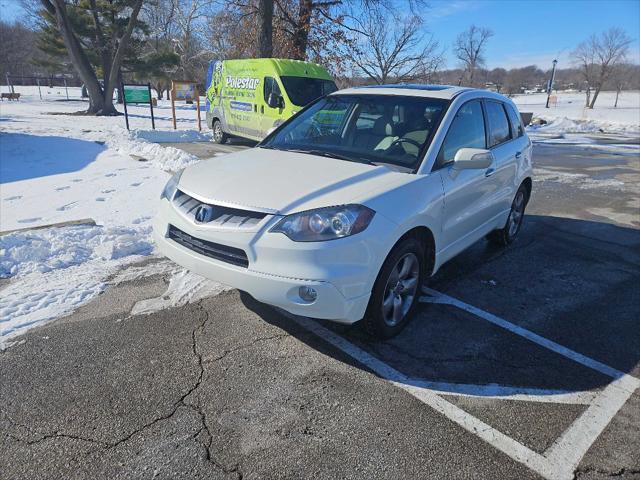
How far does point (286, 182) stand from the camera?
10.2 feet

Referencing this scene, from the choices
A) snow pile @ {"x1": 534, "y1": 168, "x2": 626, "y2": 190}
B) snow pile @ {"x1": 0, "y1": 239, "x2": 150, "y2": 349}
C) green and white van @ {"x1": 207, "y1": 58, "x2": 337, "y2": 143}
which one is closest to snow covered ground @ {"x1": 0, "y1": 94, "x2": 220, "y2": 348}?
snow pile @ {"x1": 0, "y1": 239, "x2": 150, "y2": 349}

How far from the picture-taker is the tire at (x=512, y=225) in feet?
17.6

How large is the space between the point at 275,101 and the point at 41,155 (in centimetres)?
576

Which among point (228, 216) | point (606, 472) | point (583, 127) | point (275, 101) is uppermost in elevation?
point (275, 101)

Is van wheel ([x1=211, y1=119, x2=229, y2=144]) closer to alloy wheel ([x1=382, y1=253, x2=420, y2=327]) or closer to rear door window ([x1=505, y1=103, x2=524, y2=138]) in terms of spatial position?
rear door window ([x1=505, y1=103, x2=524, y2=138])

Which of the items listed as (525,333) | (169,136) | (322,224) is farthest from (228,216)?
(169,136)

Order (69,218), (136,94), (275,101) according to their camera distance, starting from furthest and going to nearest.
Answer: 1. (136,94)
2. (275,101)
3. (69,218)

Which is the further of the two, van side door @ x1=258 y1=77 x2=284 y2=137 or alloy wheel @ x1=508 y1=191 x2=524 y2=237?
van side door @ x1=258 y1=77 x2=284 y2=137

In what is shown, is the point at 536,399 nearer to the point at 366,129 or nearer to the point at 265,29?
the point at 366,129

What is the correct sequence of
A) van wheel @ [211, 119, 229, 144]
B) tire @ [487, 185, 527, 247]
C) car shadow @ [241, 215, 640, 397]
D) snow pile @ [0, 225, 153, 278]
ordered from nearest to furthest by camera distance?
car shadow @ [241, 215, 640, 397] → snow pile @ [0, 225, 153, 278] → tire @ [487, 185, 527, 247] → van wheel @ [211, 119, 229, 144]

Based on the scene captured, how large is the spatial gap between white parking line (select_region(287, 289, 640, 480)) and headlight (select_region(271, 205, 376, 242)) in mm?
927

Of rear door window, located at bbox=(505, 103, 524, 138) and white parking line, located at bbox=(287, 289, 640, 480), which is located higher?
rear door window, located at bbox=(505, 103, 524, 138)

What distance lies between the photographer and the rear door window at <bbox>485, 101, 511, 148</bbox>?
→ 15.1 feet

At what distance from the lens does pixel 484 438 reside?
2.41 meters
